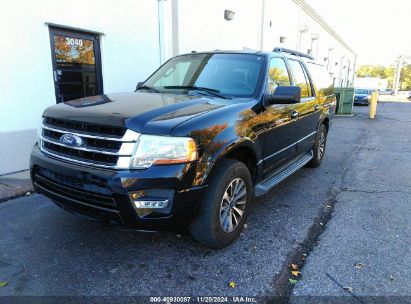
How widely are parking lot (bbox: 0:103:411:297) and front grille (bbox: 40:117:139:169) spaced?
0.94 meters

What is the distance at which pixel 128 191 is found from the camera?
8.33 feet

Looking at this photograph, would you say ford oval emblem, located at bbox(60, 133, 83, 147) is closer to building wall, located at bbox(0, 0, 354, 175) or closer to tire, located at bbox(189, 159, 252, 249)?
tire, located at bbox(189, 159, 252, 249)

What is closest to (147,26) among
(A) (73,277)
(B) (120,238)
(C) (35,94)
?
(C) (35,94)

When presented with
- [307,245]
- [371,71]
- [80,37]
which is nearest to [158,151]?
[307,245]

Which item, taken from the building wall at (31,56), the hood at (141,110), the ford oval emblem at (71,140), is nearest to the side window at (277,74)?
the hood at (141,110)

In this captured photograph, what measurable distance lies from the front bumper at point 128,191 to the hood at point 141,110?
0.34 metres

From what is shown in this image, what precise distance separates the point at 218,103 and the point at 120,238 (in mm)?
1667

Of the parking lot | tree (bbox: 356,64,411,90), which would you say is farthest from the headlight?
tree (bbox: 356,64,411,90)

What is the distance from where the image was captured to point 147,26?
775 cm

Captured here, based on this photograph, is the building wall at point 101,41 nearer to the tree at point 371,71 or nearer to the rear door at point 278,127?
the rear door at point 278,127

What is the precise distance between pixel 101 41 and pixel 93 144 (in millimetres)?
4622

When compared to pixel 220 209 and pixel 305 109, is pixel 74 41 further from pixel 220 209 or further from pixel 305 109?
pixel 220 209

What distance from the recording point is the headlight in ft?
8.45

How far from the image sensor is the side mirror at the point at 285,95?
3.61 m
